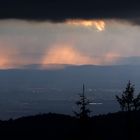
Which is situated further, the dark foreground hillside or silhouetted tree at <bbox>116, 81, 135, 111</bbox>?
the dark foreground hillside

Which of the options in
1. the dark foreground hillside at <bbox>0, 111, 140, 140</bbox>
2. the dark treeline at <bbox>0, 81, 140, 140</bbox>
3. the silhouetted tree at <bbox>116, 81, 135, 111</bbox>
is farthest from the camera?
the dark foreground hillside at <bbox>0, 111, 140, 140</bbox>

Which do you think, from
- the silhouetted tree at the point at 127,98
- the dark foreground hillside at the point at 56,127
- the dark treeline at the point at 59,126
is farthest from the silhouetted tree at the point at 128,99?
the dark foreground hillside at the point at 56,127

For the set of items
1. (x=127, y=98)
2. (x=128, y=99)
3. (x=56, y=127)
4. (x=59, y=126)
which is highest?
(x=59, y=126)

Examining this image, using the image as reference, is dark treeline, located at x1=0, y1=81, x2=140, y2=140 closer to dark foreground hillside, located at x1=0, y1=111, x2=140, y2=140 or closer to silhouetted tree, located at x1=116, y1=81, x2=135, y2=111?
dark foreground hillside, located at x1=0, y1=111, x2=140, y2=140

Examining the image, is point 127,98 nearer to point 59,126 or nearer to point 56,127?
point 59,126

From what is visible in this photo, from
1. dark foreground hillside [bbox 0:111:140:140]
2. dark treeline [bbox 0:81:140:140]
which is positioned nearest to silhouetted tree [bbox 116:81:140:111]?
dark treeline [bbox 0:81:140:140]

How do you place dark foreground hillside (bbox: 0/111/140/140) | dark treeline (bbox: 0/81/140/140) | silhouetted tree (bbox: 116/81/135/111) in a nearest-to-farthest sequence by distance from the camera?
1. silhouetted tree (bbox: 116/81/135/111)
2. dark treeline (bbox: 0/81/140/140)
3. dark foreground hillside (bbox: 0/111/140/140)

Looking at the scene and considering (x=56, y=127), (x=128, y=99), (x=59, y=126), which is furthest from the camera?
(x=56, y=127)

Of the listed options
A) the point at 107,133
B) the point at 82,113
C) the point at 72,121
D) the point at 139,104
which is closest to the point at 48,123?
the point at 72,121

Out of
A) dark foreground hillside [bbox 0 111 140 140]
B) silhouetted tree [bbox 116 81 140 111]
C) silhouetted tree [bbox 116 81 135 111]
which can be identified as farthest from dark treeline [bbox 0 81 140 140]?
silhouetted tree [bbox 116 81 135 111]

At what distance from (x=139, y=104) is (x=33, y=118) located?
83.1 meters

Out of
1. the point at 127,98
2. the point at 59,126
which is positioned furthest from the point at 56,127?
the point at 127,98

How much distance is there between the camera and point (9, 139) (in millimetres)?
139000

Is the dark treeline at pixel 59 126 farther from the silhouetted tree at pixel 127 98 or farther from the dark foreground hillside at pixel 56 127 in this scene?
the silhouetted tree at pixel 127 98
